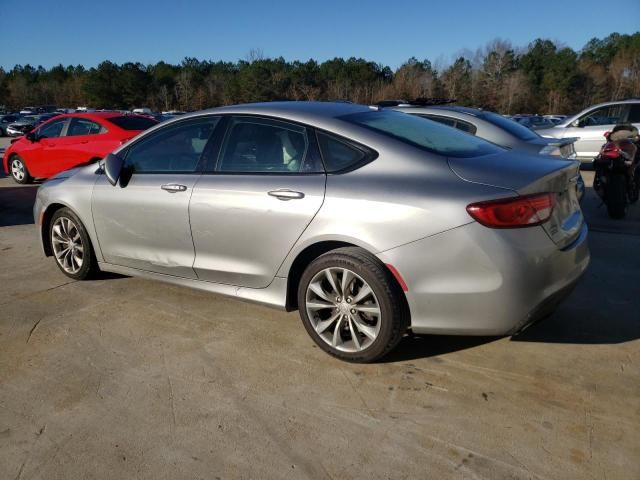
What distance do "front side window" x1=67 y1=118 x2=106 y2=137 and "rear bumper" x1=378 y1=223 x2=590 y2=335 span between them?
8248 millimetres

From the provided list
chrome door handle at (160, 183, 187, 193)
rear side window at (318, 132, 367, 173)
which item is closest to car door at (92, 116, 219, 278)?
chrome door handle at (160, 183, 187, 193)

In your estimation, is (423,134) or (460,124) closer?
(423,134)

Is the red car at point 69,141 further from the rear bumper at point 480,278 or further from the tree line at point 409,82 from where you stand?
the tree line at point 409,82

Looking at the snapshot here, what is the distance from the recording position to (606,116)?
12695mm

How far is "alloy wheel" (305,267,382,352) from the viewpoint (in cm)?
304

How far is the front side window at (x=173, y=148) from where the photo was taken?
12.7 ft

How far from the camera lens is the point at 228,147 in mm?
3707

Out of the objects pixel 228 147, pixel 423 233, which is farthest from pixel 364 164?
pixel 228 147

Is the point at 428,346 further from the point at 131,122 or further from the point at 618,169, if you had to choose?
the point at 131,122

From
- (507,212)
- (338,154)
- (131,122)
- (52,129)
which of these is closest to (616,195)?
(507,212)

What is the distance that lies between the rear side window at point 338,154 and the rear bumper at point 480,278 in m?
0.62

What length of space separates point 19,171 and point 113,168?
8646 mm

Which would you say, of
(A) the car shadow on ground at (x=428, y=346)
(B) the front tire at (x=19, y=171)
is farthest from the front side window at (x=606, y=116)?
(B) the front tire at (x=19, y=171)

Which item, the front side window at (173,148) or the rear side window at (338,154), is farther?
the front side window at (173,148)
